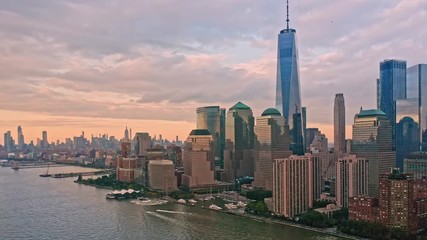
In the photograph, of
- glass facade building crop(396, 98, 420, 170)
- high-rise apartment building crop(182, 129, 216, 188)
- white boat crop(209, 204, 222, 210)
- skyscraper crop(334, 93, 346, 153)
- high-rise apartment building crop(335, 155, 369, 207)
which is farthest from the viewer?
skyscraper crop(334, 93, 346, 153)

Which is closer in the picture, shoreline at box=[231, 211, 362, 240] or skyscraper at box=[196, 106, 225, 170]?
shoreline at box=[231, 211, 362, 240]

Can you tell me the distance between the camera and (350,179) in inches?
806

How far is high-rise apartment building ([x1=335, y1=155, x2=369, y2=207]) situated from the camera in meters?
20.5

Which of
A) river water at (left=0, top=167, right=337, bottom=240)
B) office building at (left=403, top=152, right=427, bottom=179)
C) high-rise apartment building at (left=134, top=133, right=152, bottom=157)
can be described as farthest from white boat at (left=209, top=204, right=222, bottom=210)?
high-rise apartment building at (left=134, top=133, right=152, bottom=157)

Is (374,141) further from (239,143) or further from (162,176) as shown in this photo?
(239,143)

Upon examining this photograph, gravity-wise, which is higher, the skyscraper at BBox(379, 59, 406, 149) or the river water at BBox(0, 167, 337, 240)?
the skyscraper at BBox(379, 59, 406, 149)

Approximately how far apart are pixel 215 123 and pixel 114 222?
2844 cm

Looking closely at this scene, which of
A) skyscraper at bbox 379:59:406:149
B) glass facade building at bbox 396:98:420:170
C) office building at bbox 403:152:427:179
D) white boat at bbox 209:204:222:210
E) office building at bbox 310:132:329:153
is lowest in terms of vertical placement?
white boat at bbox 209:204:222:210

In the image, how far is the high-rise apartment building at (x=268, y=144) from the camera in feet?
95.9

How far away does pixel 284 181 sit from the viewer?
19734mm

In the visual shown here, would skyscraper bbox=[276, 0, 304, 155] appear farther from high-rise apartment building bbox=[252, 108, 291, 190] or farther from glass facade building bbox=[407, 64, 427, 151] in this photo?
glass facade building bbox=[407, 64, 427, 151]

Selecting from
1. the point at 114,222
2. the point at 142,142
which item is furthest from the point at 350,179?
the point at 142,142

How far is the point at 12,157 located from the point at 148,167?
44.6 meters

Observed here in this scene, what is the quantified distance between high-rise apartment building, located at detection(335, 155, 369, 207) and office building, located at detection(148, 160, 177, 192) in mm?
12252
